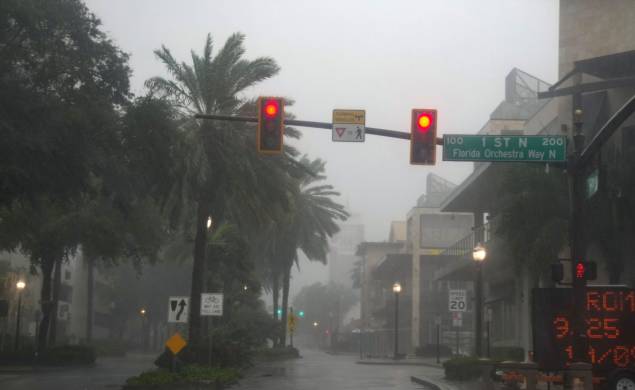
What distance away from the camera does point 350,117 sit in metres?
19.7

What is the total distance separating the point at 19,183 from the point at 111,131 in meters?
3.59

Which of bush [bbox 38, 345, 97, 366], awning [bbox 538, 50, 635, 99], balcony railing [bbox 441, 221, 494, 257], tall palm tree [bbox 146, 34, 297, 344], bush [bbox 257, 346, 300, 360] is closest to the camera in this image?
tall palm tree [bbox 146, 34, 297, 344]

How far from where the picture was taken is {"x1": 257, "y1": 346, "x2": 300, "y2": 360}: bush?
175 feet

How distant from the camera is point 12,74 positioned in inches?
963

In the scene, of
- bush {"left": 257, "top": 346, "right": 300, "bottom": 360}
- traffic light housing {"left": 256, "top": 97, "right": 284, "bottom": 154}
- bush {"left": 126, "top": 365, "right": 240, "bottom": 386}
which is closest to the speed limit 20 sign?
bush {"left": 126, "top": 365, "right": 240, "bottom": 386}

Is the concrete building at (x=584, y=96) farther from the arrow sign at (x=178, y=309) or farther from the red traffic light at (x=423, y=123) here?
the arrow sign at (x=178, y=309)

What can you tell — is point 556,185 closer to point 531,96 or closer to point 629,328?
point 629,328

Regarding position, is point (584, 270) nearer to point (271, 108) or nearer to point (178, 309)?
point (271, 108)

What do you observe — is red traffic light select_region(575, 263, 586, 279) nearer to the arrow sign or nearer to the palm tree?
the arrow sign

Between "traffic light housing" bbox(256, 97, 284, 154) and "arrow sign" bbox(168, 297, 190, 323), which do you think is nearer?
"traffic light housing" bbox(256, 97, 284, 154)

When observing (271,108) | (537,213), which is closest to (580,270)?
(271,108)

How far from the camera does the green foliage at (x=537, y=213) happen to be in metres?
34.2

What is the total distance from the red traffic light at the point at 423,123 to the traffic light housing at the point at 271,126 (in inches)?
113

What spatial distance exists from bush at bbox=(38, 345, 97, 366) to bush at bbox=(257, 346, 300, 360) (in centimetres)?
975
